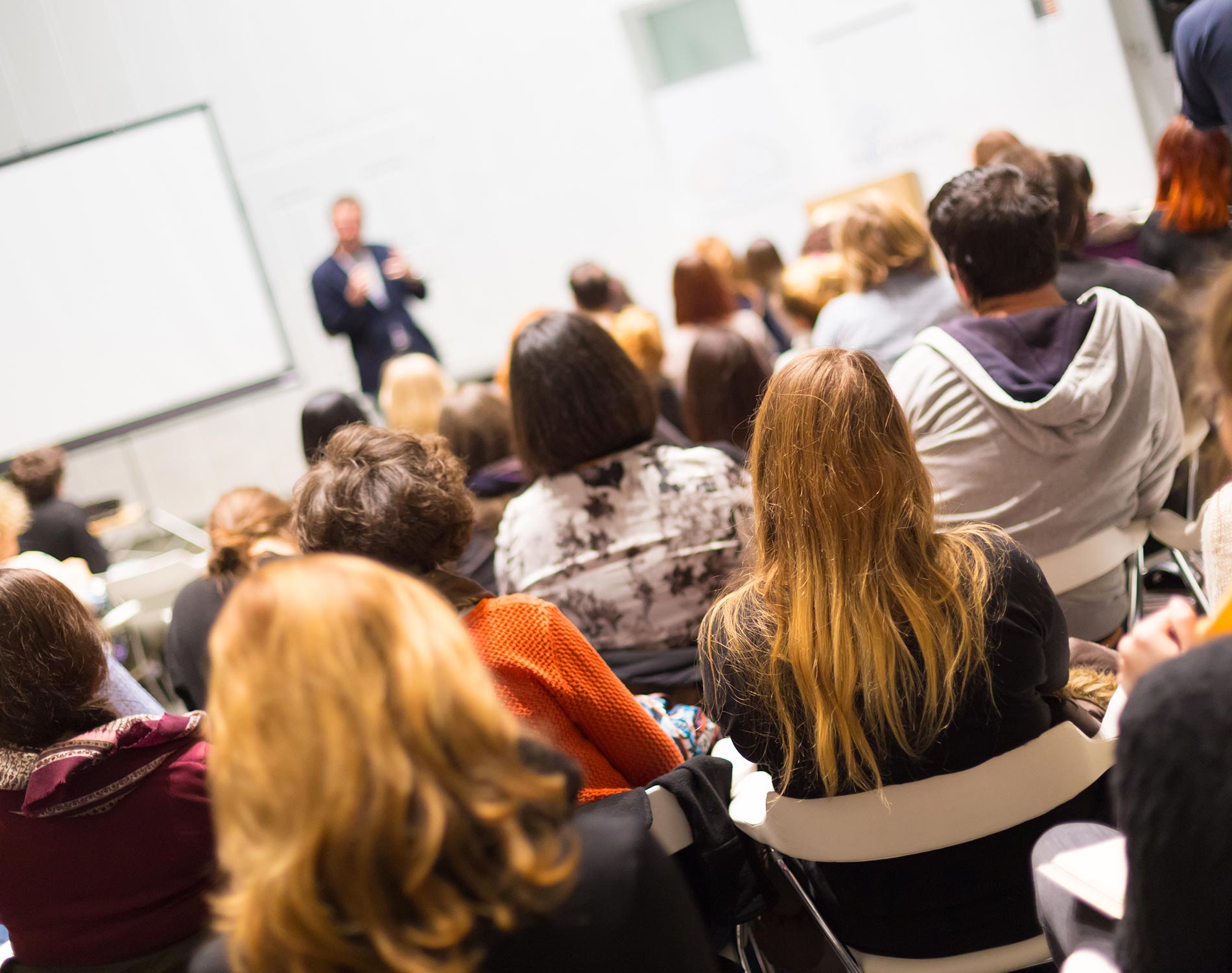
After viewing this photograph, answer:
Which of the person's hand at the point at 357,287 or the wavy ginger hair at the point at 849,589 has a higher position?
the person's hand at the point at 357,287

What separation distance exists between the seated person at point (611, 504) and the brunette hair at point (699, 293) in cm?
206

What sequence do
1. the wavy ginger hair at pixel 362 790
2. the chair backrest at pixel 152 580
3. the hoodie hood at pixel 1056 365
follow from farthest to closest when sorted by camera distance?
the chair backrest at pixel 152 580 < the hoodie hood at pixel 1056 365 < the wavy ginger hair at pixel 362 790

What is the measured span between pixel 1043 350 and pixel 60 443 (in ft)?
20.0

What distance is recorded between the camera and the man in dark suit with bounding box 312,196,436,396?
5.98 meters

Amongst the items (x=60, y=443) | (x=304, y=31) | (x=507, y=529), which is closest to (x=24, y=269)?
(x=60, y=443)

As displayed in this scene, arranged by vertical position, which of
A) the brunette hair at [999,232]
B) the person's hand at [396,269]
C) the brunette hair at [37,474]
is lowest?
the brunette hair at [999,232]

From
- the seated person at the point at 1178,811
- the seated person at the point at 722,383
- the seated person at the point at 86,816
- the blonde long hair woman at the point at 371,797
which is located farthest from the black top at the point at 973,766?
the seated person at the point at 722,383

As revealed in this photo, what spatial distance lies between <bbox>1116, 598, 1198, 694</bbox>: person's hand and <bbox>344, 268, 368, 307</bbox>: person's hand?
540cm

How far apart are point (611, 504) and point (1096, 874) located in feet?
4.16

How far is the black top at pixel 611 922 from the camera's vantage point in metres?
0.92

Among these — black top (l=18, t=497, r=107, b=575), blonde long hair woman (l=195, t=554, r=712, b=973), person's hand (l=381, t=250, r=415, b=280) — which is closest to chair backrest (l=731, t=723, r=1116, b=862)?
blonde long hair woman (l=195, t=554, r=712, b=973)

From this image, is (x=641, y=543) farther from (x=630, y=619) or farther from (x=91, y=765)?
(x=91, y=765)

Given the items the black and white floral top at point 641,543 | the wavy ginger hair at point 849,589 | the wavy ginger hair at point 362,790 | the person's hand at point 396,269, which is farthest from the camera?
the person's hand at point 396,269

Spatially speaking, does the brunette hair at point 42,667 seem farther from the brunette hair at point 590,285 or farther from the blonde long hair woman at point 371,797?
the brunette hair at point 590,285
